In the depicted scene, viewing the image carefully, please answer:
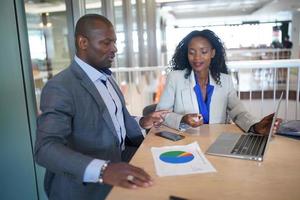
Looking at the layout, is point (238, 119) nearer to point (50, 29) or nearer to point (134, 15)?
point (50, 29)

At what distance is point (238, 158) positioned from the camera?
1.14 m

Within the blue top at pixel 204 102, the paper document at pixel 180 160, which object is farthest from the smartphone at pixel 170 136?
the blue top at pixel 204 102

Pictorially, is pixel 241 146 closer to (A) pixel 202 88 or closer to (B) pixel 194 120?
(B) pixel 194 120

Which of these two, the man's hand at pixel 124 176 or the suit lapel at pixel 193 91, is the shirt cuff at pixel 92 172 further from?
the suit lapel at pixel 193 91

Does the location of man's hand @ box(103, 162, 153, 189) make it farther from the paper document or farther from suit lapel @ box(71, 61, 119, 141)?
suit lapel @ box(71, 61, 119, 141)

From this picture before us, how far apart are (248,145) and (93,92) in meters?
0.75

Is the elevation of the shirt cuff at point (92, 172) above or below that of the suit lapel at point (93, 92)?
below

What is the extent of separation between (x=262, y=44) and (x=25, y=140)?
1434 centimetres

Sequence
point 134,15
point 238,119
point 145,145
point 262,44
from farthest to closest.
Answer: point 262,44 < point 134,15 < point 238,119 < point 145,145

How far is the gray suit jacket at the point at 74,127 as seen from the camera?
3.36 feet

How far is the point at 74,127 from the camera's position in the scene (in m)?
1.22

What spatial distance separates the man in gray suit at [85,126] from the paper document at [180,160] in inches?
6.3

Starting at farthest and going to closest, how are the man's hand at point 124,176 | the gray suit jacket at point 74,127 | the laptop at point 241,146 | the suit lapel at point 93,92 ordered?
the suit lapel at point 93,92
the laptop at point 241,146
the gray suit jacket at point 74,127
the man's hand at point 124,176

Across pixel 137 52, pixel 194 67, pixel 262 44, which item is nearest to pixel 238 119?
pixel 194 67
